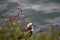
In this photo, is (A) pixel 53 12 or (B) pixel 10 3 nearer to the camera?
(A) pixel 53 12

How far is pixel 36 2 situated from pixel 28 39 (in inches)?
103

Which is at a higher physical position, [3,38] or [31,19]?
[3,38]

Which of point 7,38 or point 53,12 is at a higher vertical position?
point 7,38

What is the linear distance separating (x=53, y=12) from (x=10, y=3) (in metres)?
1.26

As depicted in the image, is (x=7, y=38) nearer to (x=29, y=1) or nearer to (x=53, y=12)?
(x=53, y=12)

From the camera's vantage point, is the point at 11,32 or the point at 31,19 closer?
the point at 11,32

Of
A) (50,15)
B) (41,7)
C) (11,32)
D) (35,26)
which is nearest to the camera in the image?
(11,32)

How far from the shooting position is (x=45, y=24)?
398 centimetres

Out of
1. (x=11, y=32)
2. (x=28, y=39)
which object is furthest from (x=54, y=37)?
(x=11, y=32)

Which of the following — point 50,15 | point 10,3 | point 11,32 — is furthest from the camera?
point 10,3

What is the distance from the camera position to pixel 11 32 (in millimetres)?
2525

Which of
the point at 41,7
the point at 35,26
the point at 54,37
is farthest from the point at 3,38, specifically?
the point at 41,7

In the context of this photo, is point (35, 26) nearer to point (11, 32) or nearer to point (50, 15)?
point (50, 15)

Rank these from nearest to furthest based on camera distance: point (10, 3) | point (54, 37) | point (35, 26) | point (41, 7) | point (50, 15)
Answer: point (54, 37), point (35, 26), point (50, 15), point (41, 7), point (10, 3)
